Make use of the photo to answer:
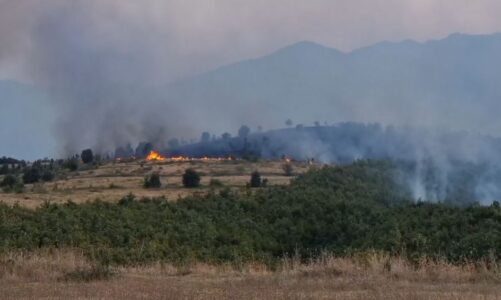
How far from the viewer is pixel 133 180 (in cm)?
5631

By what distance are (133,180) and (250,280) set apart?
39.0 meters

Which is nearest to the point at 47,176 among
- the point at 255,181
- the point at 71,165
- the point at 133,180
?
the point at 71,165

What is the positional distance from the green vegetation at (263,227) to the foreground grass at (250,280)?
10.8 ft

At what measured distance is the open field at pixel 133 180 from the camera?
44.2 meters

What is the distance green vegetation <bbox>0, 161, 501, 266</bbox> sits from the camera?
26266 millimetres

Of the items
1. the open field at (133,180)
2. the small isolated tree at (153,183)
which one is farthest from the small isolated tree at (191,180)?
the small isolated tree at (153,183)

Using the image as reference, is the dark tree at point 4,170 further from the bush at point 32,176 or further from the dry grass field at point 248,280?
the dry grass field at point 248,280

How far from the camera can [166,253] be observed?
93.9ft

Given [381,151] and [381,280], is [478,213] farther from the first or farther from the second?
[381,151]

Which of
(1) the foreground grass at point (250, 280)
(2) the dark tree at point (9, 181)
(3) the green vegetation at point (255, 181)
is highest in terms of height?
(2) the dark tree at point (9, 181)

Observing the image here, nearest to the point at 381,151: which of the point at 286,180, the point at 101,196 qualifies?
the point at 286,180

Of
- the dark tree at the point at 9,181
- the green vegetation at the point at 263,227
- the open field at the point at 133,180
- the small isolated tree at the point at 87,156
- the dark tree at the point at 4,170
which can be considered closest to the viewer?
the green vegetation at the point at 263,227

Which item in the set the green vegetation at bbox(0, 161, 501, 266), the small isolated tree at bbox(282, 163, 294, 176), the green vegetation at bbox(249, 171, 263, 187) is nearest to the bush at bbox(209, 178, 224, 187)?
the green vegetation at bbox(249, 171, 263, 187)

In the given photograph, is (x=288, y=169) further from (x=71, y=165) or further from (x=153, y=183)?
(x=71, y=165)
